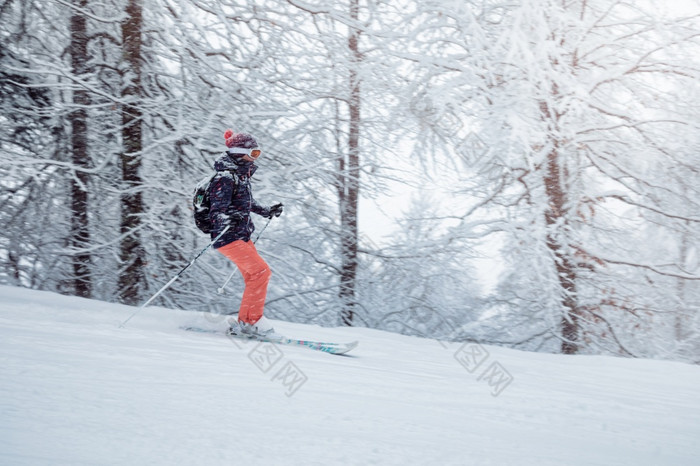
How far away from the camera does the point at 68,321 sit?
379 centimetres

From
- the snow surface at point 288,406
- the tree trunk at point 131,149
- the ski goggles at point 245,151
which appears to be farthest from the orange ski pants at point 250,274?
the tree trunk at point 131,149

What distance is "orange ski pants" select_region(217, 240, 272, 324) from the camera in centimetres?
424

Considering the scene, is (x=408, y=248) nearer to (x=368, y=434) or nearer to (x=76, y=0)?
(x=76, y=0)

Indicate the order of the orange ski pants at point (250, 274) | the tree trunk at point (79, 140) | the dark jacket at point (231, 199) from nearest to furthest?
the dark jacket at point (231, 199)
the orange ski pants at point (250, 274)
the tree trunk at point (79, 140)

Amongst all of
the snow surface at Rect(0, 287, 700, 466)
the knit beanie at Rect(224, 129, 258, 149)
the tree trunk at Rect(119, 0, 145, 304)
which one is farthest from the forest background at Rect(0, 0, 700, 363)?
the snow surface at Rect(0, 287, 700, 466)

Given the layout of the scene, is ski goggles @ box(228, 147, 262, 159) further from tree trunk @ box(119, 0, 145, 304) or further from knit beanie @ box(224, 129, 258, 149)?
tree trunk @ box(119, 0, 145, 304)

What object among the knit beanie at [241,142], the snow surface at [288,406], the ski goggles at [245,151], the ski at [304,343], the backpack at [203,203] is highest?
the knit beanie at [241,142]

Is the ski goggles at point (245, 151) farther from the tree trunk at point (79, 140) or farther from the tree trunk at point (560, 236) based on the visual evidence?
the tree trunk at point (560, 236)

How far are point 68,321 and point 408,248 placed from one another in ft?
20.1

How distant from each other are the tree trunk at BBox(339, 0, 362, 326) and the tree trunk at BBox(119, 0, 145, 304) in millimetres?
3072

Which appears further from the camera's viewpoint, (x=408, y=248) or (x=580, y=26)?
(x=408, y=248)

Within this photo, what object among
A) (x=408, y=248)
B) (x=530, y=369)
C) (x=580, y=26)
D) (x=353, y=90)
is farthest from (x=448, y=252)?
(x=530, y=369)

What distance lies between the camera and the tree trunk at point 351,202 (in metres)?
8.33

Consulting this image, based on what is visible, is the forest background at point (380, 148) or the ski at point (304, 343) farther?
the forest background at point (380, 148)
